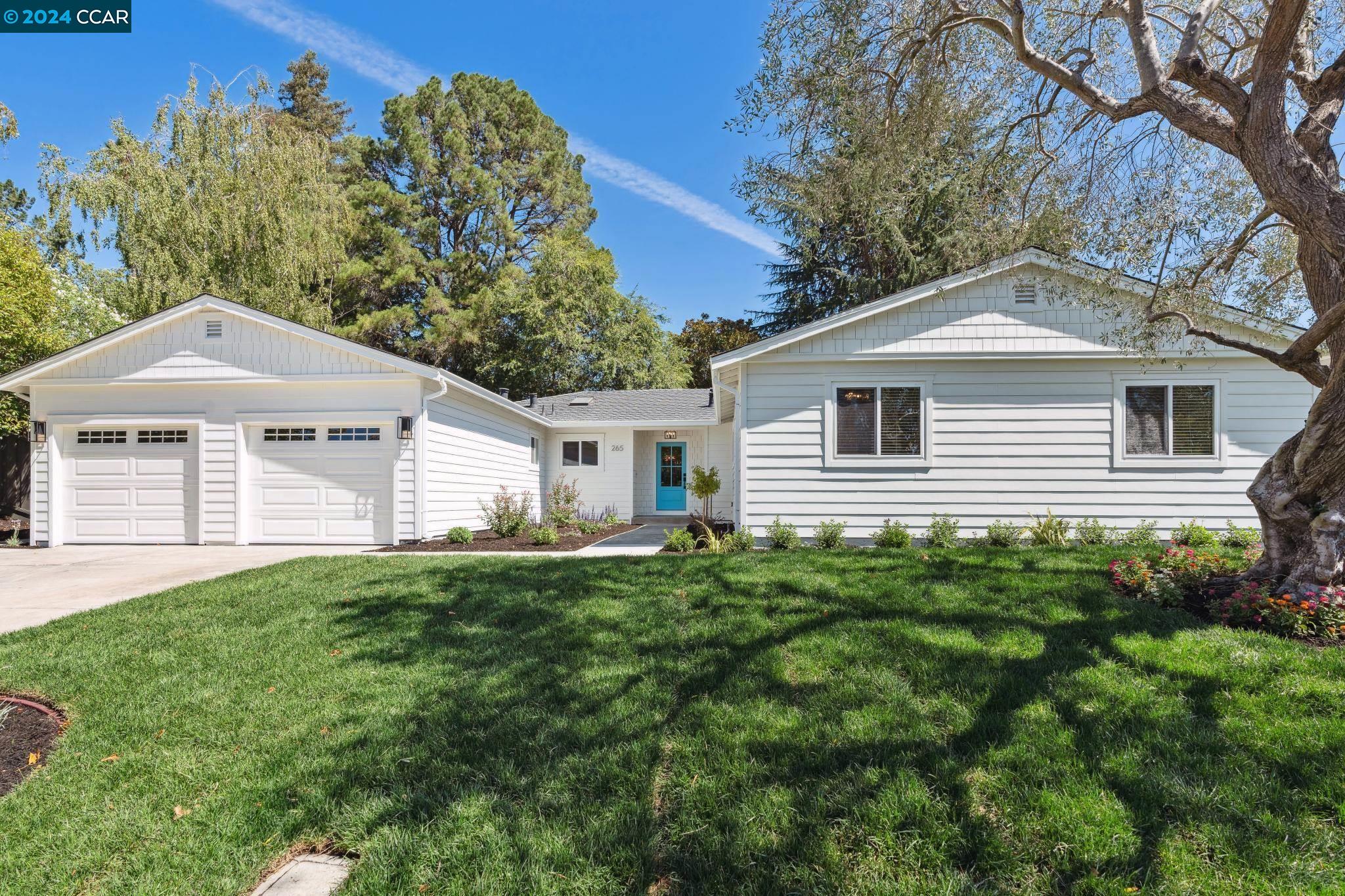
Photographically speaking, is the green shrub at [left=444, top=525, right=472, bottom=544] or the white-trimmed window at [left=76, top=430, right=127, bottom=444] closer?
the green shrub at [left=444, top=525, right=472, bottom=544]

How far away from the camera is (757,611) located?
16.1ft

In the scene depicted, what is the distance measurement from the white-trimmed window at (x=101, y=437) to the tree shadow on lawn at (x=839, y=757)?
29.7 ft

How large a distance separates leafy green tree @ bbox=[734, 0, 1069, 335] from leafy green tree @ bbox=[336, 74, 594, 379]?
15.9 metres

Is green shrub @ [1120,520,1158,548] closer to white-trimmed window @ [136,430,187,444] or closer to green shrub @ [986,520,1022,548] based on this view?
green shrub @ [986,520,1022,548]

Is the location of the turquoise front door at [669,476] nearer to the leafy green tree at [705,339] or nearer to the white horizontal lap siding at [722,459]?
the white horizontal lap siding at [722,459]

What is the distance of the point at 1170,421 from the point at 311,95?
34.1 metres

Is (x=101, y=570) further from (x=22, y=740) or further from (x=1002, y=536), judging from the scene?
(x=1002, y=536)

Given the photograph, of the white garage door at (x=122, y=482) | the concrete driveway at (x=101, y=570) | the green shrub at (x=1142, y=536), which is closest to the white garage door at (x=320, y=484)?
A: the concrete driveway at (x=101, y=570)

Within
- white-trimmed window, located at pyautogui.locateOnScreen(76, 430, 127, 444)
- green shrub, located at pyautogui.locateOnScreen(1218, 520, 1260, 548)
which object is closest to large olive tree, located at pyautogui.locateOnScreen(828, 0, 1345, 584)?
green shrub, located at pyautogui.locateOnScreen(1218, 520, 1260, 548)

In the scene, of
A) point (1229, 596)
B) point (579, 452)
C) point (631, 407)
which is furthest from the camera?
point (631, 407)

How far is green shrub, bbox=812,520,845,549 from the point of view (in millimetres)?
8859

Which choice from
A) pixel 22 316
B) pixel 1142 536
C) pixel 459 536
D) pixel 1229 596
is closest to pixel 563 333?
pixel 459 536

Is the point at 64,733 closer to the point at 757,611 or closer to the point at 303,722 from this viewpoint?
the point at 303,722

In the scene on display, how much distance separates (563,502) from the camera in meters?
14.9
